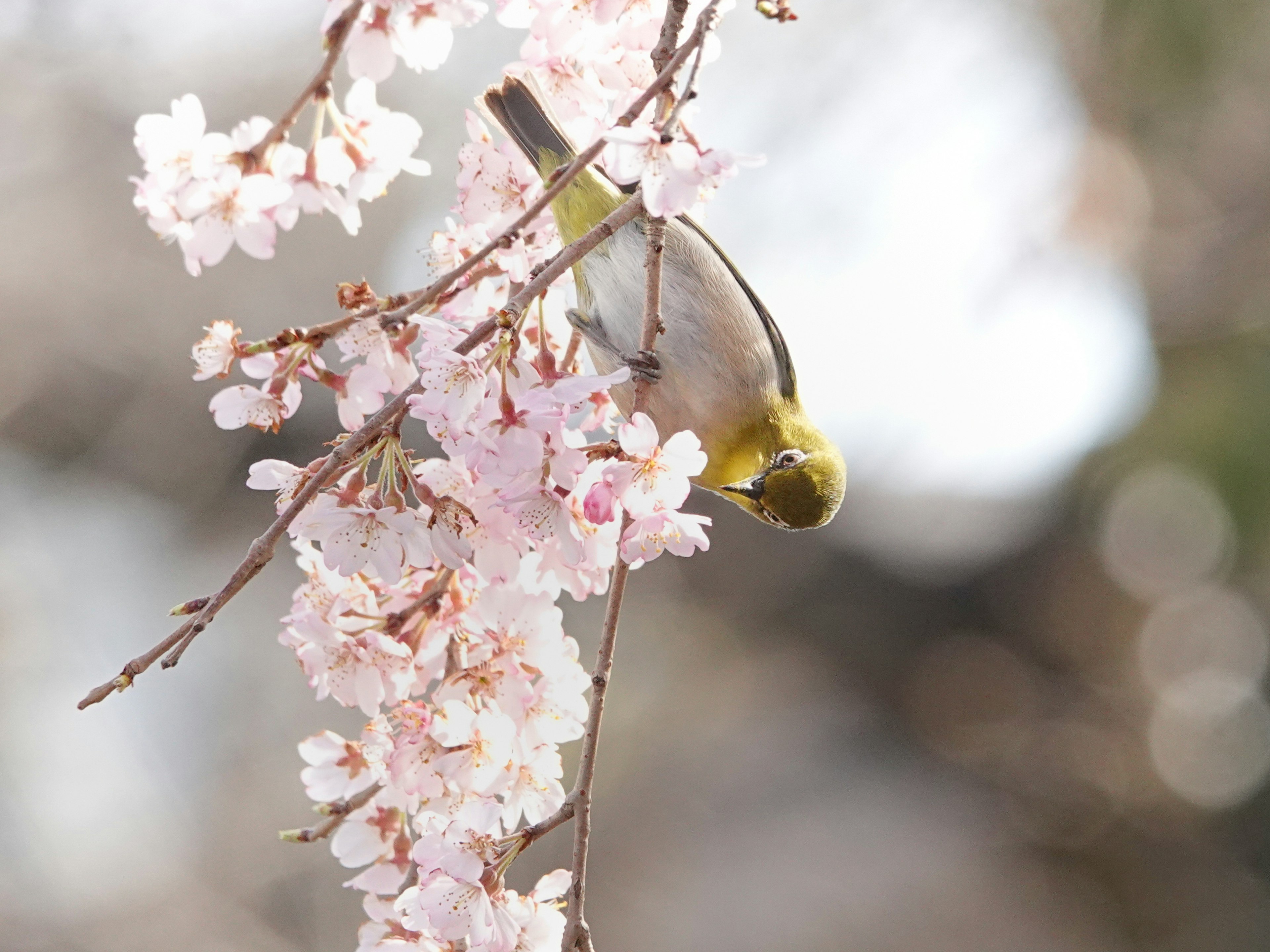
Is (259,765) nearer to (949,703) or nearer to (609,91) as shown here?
(609,91)

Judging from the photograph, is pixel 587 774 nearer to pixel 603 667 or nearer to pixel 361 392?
pixel 603 667

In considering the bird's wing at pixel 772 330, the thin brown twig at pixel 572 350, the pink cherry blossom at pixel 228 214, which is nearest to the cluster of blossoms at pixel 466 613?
the pink cherry blossom at pixel 228 214

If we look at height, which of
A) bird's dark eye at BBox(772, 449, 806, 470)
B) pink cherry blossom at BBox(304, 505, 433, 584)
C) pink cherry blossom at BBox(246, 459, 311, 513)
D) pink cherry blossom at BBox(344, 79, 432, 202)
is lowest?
pink cherry blossom at BBox(304, 505, 433, 584)

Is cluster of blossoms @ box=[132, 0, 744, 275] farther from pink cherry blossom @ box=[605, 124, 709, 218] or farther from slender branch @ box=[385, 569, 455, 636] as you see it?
slender branch @ box=[385, 569, 455, 636]

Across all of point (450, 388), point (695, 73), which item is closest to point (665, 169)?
point (695, 73)

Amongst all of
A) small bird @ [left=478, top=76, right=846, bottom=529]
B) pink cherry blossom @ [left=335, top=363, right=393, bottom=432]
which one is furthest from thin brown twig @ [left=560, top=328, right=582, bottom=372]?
pink cherry blossom @ [left=335, top=363, right=393, bottom=432]

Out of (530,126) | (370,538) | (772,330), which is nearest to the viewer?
(370,538)

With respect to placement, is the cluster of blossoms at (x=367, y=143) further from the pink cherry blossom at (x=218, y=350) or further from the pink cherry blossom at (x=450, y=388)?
the pink cherry blossom at (x=450, y=388)
